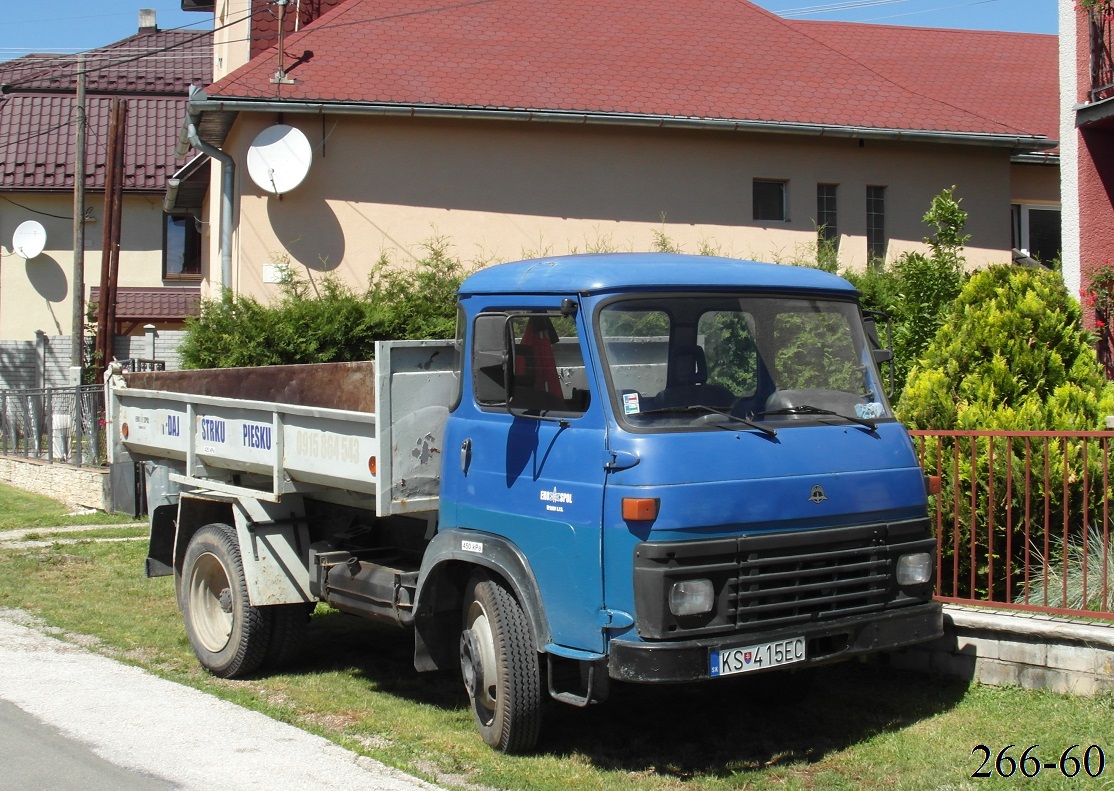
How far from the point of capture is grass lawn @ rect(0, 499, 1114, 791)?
5578mm

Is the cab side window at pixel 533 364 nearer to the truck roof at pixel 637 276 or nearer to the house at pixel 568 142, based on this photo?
the truck roof at pixel 637 276

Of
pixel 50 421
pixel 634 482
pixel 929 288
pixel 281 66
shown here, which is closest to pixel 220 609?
pixel 634 482

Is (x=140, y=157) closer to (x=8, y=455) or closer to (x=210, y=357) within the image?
(x=8, y=455)

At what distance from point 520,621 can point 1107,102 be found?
8.56 metres

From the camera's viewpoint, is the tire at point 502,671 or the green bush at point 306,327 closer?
the tire at point 502,671

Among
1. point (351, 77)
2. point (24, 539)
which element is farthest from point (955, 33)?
point (24, 539)

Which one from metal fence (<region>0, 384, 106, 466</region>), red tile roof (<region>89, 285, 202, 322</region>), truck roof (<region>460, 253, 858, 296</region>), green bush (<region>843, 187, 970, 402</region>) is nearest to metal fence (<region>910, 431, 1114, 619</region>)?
truck roof (<region>460, 253, 858, 296</region>)

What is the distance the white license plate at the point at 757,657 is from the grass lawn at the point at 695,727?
21.8 inches

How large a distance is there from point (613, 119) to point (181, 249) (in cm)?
1810

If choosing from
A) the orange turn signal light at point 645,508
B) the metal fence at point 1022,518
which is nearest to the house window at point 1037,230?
the metal fence at point 1022,518

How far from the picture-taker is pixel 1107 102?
37.5 ft

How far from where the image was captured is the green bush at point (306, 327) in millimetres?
15789

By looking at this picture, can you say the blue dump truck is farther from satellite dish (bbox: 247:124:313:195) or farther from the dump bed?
satellite dish (bbox: 247:124:313:195)

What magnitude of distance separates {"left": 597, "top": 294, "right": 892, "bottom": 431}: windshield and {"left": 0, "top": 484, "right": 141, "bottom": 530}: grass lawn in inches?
494
